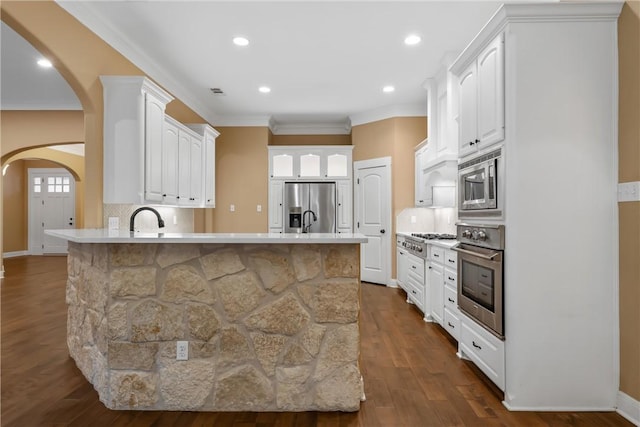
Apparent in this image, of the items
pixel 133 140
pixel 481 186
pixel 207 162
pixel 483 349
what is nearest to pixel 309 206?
pixel 207 162

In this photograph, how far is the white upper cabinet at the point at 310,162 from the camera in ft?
21.8

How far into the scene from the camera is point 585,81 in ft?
7.32

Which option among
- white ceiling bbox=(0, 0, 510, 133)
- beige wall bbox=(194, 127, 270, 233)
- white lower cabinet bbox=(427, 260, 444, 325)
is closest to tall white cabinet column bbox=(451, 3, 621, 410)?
white ceiling bbox=(0, 0, 510, 133)

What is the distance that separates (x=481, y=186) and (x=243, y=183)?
484 centimetres

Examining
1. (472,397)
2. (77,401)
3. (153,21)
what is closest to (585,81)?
(472,397)

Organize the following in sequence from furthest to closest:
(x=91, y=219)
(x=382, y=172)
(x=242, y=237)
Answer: (x=382, y=172) → (x=91, y=219) → (x=242, y=237)

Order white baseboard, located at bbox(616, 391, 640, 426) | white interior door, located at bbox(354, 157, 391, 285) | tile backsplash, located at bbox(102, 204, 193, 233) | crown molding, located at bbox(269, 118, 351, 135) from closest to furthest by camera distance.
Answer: white baseboard, located at bbox(616, 391, 640, 426) → tile backsplash, located at bbox(102, 204, 193, 233) → white interior door, located at bbox(354, 157, 391, 285) → crown molding, located at bbox(269, 118, 351, 135)

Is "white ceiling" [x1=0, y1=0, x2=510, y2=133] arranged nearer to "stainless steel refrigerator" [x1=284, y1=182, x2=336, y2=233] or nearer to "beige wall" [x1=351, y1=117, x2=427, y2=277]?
"beige wall" [x1=351, y1=117, x2=427, y2=277]

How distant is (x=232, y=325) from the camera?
2.19 meters

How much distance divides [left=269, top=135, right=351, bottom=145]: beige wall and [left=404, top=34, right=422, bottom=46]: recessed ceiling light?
348 centimetres

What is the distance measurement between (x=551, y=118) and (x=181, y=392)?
2.87 metres

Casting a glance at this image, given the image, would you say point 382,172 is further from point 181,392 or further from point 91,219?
point 181,392

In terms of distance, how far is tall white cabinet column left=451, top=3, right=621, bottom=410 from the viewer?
2205mm

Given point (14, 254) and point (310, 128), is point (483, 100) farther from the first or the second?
point (14, 254)
